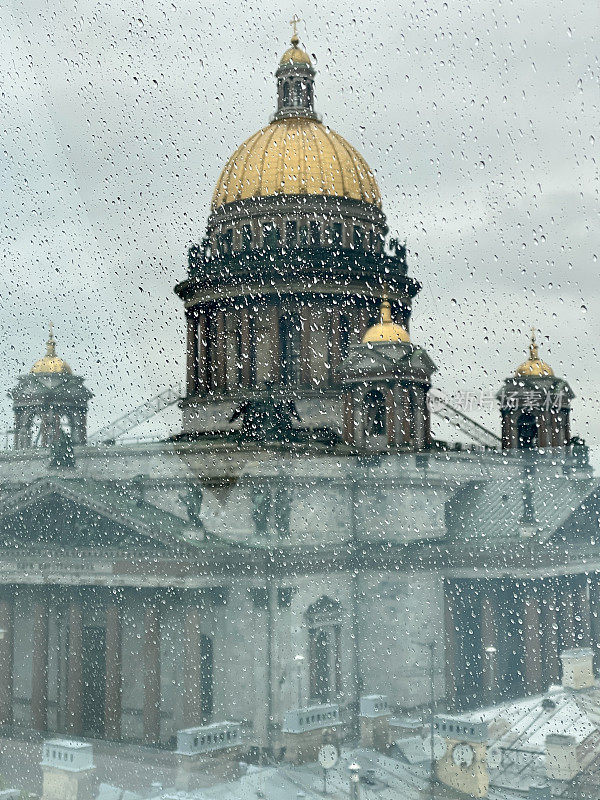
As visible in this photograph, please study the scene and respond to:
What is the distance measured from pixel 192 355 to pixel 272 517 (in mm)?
7881

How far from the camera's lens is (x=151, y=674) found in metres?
26.6

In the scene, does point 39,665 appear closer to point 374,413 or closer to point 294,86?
point 374,413

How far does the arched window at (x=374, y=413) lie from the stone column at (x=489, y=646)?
15.2 feet

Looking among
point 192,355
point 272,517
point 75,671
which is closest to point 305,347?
point 192,355

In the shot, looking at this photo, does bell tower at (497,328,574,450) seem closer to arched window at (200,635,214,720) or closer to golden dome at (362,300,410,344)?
golden dome at (362,300,410,344)

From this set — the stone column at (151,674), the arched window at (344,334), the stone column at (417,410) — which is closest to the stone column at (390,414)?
the stone column at (417,410)

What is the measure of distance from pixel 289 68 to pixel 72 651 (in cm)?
→ 1493

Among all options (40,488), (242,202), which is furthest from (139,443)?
(242,202)

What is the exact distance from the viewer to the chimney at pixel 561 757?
1277 centimetres

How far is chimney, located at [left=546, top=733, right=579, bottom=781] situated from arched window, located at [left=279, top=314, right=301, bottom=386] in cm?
1875

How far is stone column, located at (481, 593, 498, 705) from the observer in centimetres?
1998

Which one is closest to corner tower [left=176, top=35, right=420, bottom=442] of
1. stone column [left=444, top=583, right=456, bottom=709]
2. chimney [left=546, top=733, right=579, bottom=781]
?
stone column [left=444, top=583, right=456, bottom=709]

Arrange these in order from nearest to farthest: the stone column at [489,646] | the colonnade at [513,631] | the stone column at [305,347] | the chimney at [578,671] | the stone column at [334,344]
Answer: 1. the chimney at [578,671]
2. the colonnade at [513,631]
3. the stone column at [489,646]
4. the stone column at [305,347]
5. the stone column at [334,344]

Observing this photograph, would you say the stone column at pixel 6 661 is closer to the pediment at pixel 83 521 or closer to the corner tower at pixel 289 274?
the pediment at pixel 83 521
